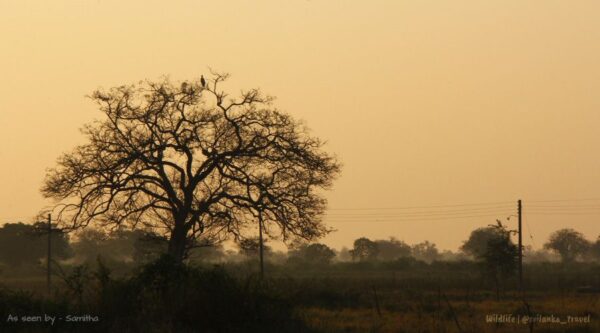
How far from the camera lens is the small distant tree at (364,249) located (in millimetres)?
166125

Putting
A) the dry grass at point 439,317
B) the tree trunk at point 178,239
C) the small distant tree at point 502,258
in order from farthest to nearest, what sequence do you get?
the small distant tree at point 502,258 → the tree trunk at point 178,239 → the dry grass at point 439,317

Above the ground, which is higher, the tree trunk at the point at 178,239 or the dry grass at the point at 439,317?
the tree trunk at the point at 178,239

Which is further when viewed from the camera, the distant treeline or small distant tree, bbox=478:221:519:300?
small distant tree, bbox=478:221:519:300

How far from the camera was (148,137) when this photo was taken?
4075 centimetres

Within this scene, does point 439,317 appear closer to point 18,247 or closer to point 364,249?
point 18,247

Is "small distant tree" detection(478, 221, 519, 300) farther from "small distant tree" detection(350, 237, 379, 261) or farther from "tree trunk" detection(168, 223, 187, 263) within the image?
"small distant tree" detection(350, 237, 379, 261)

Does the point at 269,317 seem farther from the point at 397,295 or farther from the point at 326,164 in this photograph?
the point at 397,295

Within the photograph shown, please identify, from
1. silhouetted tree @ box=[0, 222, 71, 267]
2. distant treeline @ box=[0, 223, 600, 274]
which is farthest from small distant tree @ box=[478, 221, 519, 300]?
silhouetted tree @ box=[0, 222, 71, 267]

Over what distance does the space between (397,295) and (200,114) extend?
43.1ft

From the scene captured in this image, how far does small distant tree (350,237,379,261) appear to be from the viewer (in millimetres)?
166125

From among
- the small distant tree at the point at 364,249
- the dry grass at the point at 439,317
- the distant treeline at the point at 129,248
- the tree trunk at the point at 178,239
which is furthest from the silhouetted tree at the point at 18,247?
the dry grass at the point at 439,317

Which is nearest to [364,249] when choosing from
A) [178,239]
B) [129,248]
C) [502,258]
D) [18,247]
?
[129,248]

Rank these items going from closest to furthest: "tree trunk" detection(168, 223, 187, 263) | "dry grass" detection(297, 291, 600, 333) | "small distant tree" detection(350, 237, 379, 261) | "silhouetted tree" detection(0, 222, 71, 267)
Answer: "dry grass" detection(297, 291, 600, 333), "tree trunk" detection(168, 223, 187, 263), "silhouetted tree" detection(0, 222, 71, 267), "small distant tree" detection(350, 237, 379, 261)

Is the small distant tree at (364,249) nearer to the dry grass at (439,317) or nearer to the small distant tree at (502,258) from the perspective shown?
the small distant tree at (502,258)
